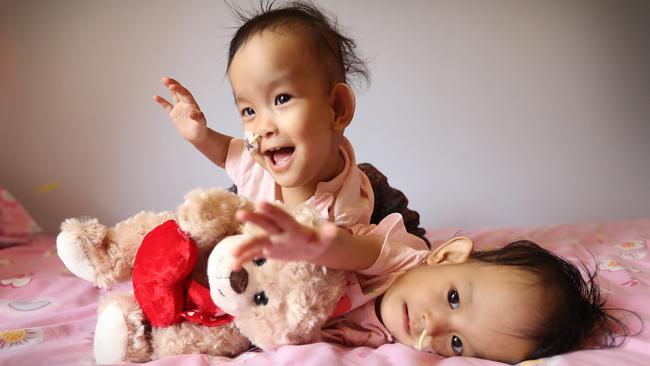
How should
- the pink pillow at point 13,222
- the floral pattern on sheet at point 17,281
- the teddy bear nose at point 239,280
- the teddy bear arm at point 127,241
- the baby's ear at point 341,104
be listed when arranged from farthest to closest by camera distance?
the pink pillow at point 13,222 < the floral pattern on sheet at point 17,281 < the baby's ear at point 341,104 < the teddy bear arm at point 127,241 < the teddy bear nose at point 239,280

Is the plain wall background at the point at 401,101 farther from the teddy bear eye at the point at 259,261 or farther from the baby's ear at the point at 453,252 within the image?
the teddy bear eye at the point at 259,261

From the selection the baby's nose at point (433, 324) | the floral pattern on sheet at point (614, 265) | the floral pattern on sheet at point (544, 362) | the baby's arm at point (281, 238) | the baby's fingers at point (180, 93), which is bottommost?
the floral pattern on sheet at point (614, 265)

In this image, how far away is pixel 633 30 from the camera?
1.77 m

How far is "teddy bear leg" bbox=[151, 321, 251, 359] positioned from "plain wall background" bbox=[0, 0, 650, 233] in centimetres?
110

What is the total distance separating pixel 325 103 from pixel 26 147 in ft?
4.40

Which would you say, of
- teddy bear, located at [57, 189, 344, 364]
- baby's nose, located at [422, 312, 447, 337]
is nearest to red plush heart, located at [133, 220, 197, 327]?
teddy bear, located at [57, 189, 344, 364]

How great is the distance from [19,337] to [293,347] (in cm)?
46

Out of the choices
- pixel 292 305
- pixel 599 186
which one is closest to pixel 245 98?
pixel 292 305

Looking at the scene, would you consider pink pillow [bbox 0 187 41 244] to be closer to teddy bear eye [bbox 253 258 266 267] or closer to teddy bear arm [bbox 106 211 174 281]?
teddy bear arm [bbox 106 211 174 281]

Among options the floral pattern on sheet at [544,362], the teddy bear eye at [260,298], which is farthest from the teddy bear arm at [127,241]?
the floral pattern on sheet at [544,362]

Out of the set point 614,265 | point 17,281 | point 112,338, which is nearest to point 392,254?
point 112,338

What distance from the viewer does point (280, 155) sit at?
0.88 meters

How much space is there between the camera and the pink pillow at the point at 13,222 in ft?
5.05

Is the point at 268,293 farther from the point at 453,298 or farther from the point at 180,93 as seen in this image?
the point at 180,93
